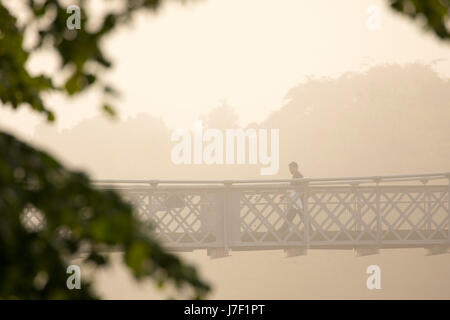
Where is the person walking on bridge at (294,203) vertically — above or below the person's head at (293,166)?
below

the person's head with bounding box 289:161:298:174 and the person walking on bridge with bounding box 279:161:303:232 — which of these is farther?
the person walking on bridge with bounding box 279:161:303:232

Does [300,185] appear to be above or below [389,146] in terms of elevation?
below

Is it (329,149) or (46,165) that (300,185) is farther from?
(329,149)

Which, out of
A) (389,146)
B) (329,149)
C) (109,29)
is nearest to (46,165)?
(109,29)

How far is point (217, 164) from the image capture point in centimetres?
6644

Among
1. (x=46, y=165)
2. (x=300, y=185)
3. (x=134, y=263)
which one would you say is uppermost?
(x=300, y=185)

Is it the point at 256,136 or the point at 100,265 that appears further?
the point at 256,136

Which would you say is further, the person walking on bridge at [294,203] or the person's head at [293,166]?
the person walking on bridge at [294,203]

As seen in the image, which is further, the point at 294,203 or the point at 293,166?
the point at 294,203

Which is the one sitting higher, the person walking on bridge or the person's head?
the person's head

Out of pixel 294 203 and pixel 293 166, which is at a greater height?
pixel 293 166

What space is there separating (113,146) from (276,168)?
1484 cm
